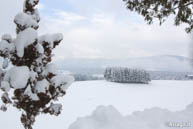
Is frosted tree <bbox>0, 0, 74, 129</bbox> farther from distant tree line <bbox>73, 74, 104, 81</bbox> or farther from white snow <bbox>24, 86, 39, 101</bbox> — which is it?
distant tree line <bbox>73, 74, 104, 81</bbox>

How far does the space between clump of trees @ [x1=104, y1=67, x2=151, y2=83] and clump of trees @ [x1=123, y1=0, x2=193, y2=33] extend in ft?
35.1

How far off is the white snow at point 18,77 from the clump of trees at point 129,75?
44.2 feet

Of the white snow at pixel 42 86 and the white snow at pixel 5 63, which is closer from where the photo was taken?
the white snow at pixel 42 86

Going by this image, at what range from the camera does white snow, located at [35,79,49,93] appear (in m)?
2.48

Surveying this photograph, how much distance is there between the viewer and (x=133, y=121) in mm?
3791

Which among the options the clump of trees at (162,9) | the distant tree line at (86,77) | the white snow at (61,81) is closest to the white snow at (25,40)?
the white snow at (61,81)

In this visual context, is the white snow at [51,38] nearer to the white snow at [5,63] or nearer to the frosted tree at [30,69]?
the frosted tree at [30,69]

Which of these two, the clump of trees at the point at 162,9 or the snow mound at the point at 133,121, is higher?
the clump of trees at the point at 162,9

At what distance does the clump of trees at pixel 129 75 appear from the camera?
50.8 feet

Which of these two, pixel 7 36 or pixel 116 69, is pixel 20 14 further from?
pixel 116 69

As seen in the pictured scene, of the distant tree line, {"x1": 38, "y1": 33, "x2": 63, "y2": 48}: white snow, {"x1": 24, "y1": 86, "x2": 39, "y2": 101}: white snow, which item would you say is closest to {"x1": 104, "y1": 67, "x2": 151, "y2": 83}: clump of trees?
the distant tree line

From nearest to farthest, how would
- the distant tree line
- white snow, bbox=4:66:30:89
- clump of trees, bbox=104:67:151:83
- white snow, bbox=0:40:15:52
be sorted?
white snow, bbox=4:66:30:89 < white snow, bbox=0:40:15:52 < clump of trees, bbox=104:67:151:83 < the distant tree line

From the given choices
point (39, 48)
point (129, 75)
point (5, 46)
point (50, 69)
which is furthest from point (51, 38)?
point (129, 75)

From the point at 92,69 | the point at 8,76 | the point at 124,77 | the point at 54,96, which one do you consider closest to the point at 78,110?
the point at 54,96
